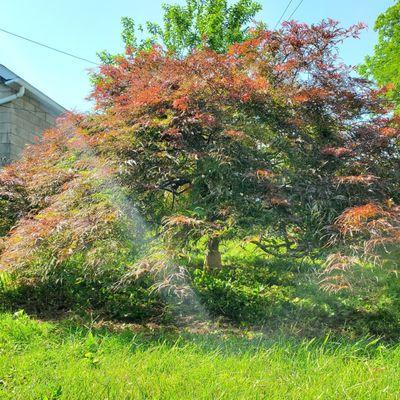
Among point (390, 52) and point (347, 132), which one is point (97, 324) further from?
point (390, 52)

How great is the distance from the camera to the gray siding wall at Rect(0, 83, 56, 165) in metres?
9.07

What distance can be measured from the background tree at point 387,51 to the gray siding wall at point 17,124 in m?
10.7

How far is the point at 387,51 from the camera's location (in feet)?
48.9

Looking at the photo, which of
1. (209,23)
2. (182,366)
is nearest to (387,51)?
(209,23)

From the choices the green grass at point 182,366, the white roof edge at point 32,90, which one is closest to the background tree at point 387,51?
the white roof edge at point 32,90

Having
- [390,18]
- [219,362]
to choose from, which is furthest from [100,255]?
[390,18]

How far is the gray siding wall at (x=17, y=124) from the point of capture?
907cm

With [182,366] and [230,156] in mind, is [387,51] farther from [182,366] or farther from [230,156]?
[182,366]

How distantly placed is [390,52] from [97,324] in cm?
1468

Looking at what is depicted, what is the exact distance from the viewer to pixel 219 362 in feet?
9.17

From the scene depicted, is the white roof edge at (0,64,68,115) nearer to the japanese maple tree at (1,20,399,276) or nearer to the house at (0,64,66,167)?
the house at (0,64,66,167)

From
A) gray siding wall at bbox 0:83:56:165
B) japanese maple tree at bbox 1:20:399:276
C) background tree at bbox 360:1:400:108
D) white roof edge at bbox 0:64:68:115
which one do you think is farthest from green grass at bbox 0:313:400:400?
background tree at bbox 360:1:400:108

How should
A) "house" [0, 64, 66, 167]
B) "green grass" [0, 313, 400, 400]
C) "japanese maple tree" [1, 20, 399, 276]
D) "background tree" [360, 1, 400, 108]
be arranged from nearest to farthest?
"green grass" [0, 313, 400, 400] → "japanese maple tree" [1, 20, 399, 276] → "house" [0, 64, 66, 167] → "background tree" [360, 1, 400, 108]

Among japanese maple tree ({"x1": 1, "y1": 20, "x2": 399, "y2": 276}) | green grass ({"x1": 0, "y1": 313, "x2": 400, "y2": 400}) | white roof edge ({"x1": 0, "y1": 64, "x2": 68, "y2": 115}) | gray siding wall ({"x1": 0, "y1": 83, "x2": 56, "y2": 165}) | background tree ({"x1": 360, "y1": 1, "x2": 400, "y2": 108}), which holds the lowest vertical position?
green grass ({"x1": 0, "y1": 313, "x2": 400, "y2": 400})
